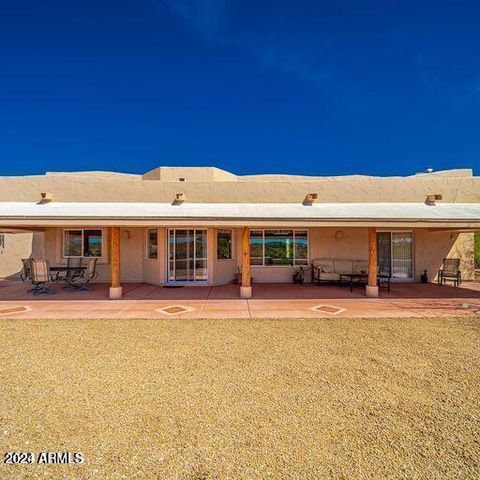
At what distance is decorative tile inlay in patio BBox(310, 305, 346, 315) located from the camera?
8.48 metres

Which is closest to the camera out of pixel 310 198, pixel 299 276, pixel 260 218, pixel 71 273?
pixel 260 218

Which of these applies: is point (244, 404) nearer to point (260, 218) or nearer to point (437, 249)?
point (260, 218)

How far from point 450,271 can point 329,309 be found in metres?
8.79

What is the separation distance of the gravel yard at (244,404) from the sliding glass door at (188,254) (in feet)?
21.7

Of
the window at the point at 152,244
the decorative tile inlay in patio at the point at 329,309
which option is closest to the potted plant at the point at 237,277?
the window at the point at 152,244

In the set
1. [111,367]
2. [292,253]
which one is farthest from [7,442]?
[292,253]

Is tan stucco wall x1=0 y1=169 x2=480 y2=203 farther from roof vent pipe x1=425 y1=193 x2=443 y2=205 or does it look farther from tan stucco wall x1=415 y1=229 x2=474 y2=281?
tan stucco wall x1=415 y1=229 x2=474 y2=281

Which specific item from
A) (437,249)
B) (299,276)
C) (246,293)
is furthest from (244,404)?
(437,249)

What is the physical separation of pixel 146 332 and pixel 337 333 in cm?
442

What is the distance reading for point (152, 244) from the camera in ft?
44.5

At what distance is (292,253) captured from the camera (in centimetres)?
1404

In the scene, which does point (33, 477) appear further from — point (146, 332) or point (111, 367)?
point (146, 332)

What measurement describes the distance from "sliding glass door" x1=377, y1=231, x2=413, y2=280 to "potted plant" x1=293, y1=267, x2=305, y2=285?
13.0 feet

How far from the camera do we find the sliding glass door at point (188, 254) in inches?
516
